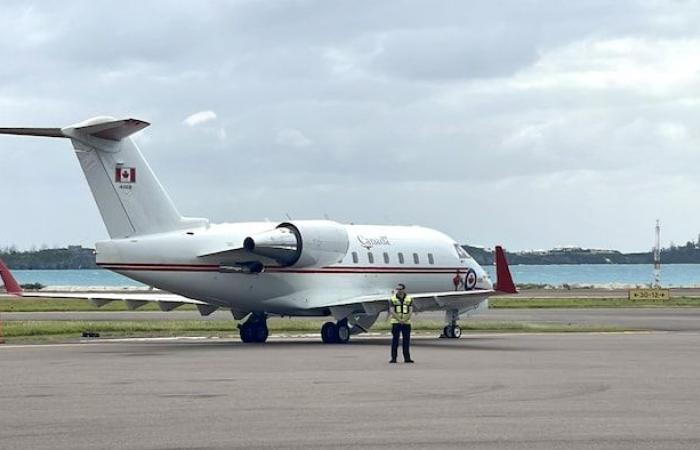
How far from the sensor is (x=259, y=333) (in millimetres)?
36812

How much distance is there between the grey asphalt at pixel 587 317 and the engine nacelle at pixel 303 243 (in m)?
14.1

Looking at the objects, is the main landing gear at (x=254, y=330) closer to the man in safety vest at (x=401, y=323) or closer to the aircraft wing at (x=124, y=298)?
the aircraft wing at (x=124, y=298)

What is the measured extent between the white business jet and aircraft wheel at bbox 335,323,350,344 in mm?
28

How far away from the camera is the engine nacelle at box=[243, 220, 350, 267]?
34.4 meters

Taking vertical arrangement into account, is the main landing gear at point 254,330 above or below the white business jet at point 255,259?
below

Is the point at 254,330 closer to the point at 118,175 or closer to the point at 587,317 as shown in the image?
the point at 118,175

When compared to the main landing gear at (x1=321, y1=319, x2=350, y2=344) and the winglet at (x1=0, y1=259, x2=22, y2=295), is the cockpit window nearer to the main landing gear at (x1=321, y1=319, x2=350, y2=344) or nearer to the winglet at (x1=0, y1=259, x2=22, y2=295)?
the main landing gear at (x1=321, y1=319, x2=350, y2=344)

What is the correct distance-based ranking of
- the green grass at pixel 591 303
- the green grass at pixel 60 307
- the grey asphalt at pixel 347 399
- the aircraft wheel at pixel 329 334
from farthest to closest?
the green grass at pixel 591 303, the green grass at pixel 60 307, the aircraft wheel at pixel 329 334, the grey asphalt at pixel 347 399

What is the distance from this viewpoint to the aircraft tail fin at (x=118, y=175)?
31406 millimetres

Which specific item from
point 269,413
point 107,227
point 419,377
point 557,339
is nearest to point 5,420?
point 269,413

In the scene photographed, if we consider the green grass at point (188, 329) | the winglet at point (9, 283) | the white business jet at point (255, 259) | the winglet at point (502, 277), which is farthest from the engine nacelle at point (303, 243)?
the winglet at point (9, 283)

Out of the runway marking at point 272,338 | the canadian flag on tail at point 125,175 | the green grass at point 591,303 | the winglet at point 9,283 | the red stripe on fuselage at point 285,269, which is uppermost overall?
the canadian flag on tail at point 125,175

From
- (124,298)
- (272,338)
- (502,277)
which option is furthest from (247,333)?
(502,277)

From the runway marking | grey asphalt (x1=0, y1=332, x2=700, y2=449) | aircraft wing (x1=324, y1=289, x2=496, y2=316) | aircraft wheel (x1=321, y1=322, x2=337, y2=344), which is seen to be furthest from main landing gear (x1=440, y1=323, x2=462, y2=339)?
grey asphalt (x1=0, y1=332, x2=700, y2=449)
